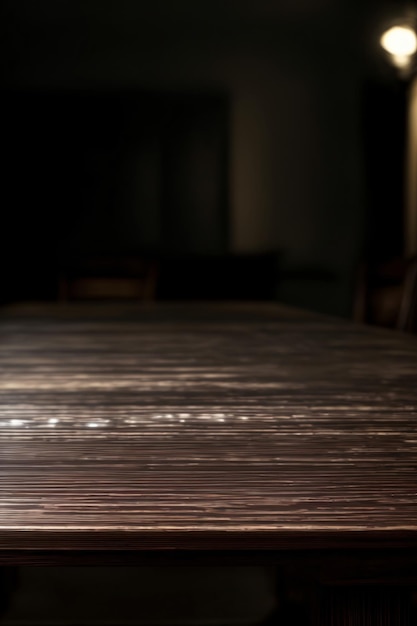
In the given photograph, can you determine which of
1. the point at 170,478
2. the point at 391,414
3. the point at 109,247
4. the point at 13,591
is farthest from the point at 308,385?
the point at 109,247

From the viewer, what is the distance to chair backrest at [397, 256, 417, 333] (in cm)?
132

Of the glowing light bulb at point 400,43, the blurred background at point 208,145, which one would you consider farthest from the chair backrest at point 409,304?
the glowing light bulb at point 400,43

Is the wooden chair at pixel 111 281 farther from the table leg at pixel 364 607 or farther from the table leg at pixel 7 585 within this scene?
the table leg at pixel 364 607

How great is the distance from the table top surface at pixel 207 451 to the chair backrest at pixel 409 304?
1.90 ft

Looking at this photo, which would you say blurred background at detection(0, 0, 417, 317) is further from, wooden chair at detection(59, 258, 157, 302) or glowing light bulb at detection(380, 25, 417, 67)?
wooden chair at detection(59, 258, 157, 302)

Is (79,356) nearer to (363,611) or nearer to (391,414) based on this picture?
(391,414)

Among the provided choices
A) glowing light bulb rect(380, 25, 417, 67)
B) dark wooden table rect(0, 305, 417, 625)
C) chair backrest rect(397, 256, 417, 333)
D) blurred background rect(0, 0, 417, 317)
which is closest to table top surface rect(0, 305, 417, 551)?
dark wooden table rect(0, 305, 417, 625)

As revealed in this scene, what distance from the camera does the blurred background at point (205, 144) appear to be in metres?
3.71

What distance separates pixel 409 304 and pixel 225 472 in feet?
3.55

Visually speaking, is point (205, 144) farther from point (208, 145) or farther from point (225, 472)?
point (225, 472)

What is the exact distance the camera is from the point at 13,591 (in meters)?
1.37

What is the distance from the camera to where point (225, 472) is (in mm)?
331

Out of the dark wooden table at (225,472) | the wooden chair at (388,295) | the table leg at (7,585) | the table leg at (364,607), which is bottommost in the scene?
the table leg at (7,585)

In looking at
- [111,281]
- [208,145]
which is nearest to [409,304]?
[111,281]
